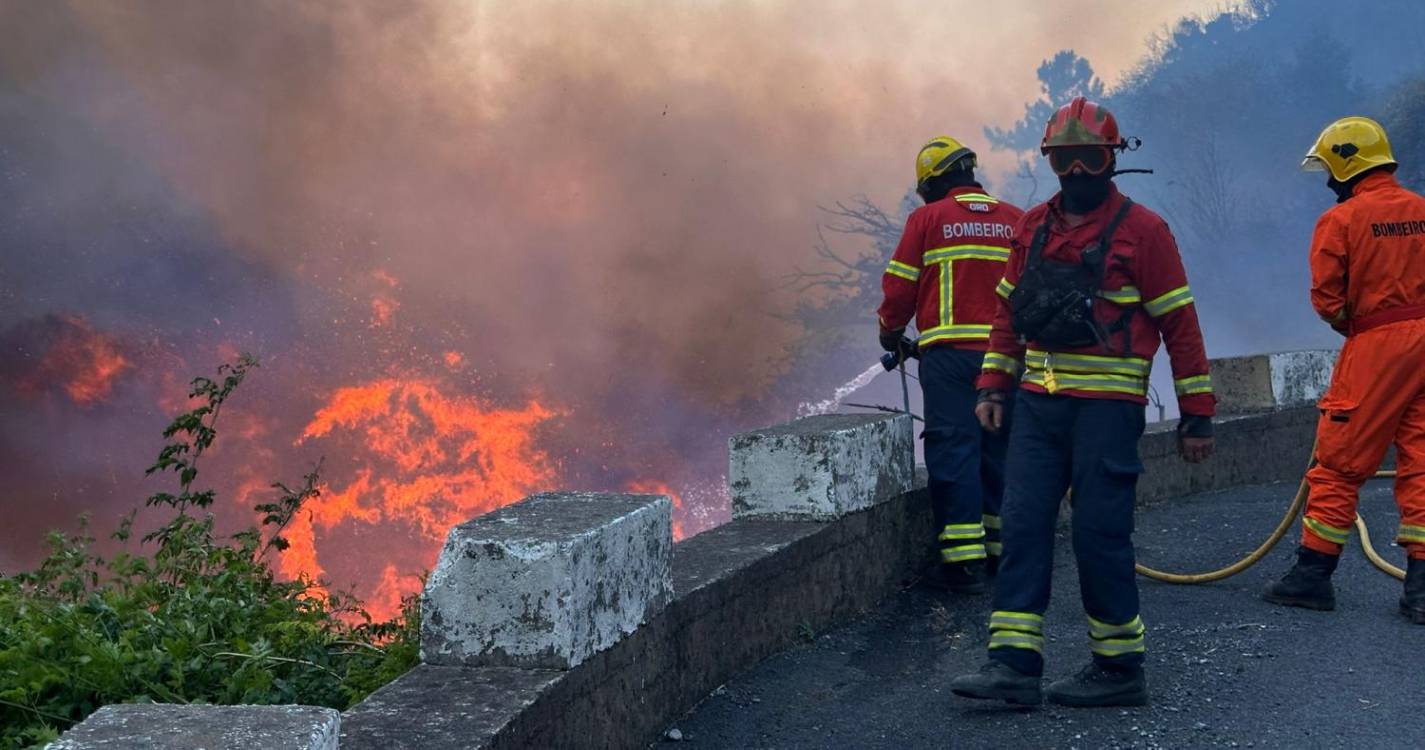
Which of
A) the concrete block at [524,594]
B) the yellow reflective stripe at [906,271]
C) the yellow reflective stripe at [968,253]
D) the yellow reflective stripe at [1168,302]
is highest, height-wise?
the yellow reflective stripe at [968,253]

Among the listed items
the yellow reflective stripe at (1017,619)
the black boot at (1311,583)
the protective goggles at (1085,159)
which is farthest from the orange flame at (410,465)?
the protective goggles at (1085,159)

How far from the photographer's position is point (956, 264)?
20.1 ft

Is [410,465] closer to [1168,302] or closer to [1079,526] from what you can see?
[1079,526]

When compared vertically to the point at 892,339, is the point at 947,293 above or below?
above

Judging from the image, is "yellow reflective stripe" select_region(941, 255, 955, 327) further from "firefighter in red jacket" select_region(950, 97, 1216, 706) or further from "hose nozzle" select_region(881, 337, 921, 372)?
"firefighter in red jacket" select_region(950, 97, 1216, 706)

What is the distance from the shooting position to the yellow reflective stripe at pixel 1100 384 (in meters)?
4.60

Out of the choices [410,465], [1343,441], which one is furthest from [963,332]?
[410,465]

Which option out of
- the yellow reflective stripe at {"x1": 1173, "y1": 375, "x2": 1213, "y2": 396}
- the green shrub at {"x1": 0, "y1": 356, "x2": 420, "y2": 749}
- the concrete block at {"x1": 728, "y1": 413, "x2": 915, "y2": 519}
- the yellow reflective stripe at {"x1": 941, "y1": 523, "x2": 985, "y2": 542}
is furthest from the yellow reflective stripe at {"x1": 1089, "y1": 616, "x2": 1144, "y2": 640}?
the green shrub at {"x1": 0, "y1": 356, "x2": 420, "y2": 749}

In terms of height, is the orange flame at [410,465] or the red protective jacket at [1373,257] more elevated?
the orange flame at [410,465]

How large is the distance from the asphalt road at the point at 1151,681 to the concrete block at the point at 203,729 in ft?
6.21

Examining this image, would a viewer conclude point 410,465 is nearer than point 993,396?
No

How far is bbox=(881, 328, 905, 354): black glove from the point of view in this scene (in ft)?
20.9

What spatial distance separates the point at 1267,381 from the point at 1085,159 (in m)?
6.05

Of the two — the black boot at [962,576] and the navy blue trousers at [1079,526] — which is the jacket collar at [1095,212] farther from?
the black boot at [962,576]
